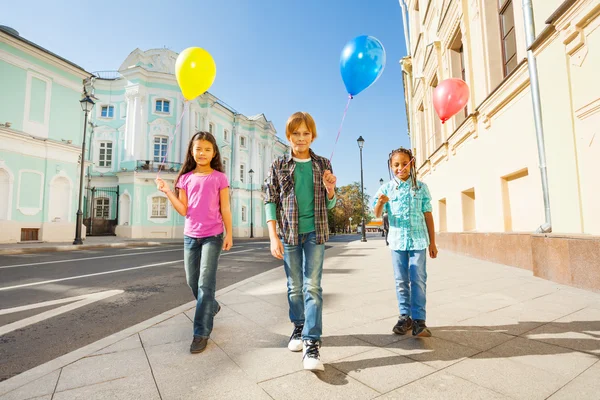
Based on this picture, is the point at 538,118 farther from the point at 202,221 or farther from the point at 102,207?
the point at 102,207

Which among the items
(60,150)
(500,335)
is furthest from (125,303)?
(60,150)

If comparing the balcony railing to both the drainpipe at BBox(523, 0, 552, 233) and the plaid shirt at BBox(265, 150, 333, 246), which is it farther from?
the plaid shirt at BBox(265, 150, 333, 246)

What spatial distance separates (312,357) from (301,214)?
103 centimetres

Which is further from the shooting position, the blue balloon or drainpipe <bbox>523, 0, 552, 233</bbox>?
drainpipe <bbox>523, 0, 552, 233</bbox>

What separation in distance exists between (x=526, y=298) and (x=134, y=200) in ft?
87.5

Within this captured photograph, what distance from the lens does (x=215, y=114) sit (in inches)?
1303

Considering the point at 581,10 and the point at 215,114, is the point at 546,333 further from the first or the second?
the point at 215,114

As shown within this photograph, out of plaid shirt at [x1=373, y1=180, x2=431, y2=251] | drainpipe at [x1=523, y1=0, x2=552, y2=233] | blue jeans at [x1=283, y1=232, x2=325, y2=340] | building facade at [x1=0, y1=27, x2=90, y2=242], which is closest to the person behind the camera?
blue jeans at [x1=283, y1=232, x2=325, y2=340]

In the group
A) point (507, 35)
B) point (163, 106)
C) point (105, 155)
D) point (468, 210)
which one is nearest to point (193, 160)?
point (507, 35)

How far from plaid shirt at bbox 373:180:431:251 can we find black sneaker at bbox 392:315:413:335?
64cm

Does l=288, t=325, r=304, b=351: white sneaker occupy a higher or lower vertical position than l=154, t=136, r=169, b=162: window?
lower

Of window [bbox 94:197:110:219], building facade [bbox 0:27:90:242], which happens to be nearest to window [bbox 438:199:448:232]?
building facade [bbox 0:27:90:242]

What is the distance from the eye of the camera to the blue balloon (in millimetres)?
3312

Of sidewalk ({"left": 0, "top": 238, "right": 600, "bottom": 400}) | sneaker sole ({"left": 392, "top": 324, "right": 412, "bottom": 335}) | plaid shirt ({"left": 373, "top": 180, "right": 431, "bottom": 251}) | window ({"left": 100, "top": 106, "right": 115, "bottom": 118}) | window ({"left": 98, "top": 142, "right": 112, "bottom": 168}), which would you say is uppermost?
window ({"left": 100, "top": 106, "right": 115, "bottom": 118})
